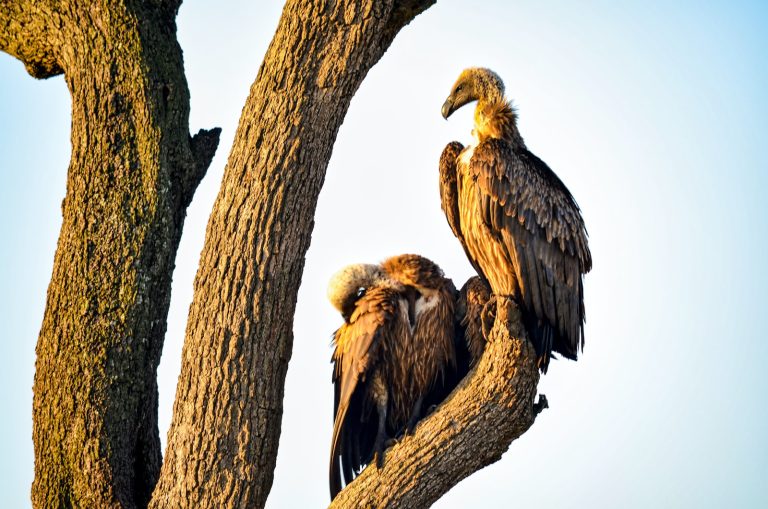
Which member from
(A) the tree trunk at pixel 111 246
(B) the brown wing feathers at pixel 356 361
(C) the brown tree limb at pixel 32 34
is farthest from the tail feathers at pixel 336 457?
(C) the brown tree limb at pixel 32 34

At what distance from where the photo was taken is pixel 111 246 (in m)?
4.62

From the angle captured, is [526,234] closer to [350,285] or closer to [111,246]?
[350,285]

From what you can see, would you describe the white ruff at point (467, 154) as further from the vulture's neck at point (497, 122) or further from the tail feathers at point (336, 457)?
the tail feathers at point (336, 457)

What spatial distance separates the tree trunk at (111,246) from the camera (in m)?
4.39

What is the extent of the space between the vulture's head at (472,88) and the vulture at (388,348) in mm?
1118

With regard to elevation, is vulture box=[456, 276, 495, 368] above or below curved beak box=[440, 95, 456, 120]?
below

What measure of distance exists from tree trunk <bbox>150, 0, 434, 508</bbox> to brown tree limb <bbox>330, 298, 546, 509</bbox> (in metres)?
0.58

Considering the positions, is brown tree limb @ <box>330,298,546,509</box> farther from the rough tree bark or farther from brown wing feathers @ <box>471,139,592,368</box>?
brown wing feathers @ <box>471,139,592,368</box>

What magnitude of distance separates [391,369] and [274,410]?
4.16 feet

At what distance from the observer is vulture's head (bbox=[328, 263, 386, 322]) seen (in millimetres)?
5641

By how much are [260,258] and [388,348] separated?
136 centimetres

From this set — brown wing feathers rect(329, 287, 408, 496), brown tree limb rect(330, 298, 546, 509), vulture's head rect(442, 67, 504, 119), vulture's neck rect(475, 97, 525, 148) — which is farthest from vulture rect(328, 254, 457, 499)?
vulture's head rect(442, 67, 504, 119)

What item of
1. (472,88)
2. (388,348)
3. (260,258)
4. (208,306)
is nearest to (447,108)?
(472,88)

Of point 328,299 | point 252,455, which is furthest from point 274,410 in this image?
point 328,299
